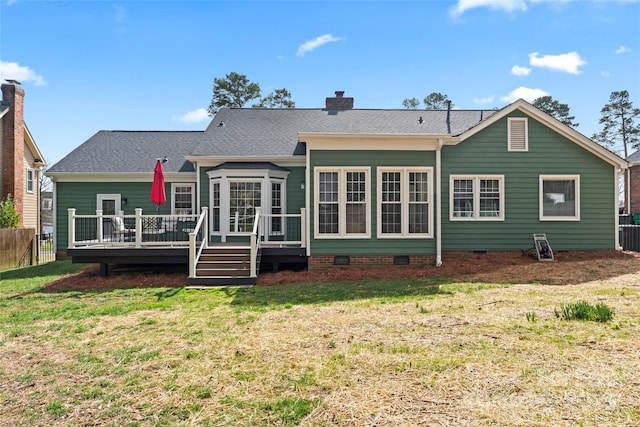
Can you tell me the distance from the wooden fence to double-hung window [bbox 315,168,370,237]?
40.0 ft

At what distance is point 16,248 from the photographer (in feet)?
48.9

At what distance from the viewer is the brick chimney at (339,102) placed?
1716cm

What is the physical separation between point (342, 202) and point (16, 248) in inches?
520

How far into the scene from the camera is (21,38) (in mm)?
14633

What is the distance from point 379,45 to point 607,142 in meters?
40.4

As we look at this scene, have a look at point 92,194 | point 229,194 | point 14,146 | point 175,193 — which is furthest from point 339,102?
point 14,146

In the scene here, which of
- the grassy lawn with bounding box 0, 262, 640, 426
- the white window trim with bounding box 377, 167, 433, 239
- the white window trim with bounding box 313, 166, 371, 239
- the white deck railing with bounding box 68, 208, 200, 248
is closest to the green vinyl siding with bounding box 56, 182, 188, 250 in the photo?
the white deck railing with bounding box 68, 208, 200, 248

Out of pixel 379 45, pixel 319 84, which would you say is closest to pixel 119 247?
pixel 379 45

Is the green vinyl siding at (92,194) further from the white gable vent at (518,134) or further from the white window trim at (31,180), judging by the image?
the white gable vent at (518,134)

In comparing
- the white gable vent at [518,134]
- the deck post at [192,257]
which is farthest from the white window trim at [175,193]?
the white gable vent at [518,134]

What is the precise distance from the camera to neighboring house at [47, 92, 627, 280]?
11.2 meters

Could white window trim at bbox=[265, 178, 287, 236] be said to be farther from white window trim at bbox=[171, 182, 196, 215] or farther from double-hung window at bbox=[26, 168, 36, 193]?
double-hung window at bbox=[26, 168, 36, 193]

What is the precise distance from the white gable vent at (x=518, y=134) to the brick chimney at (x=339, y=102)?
705 cm

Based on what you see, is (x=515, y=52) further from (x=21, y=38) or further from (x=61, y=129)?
(x=61, y=129)
